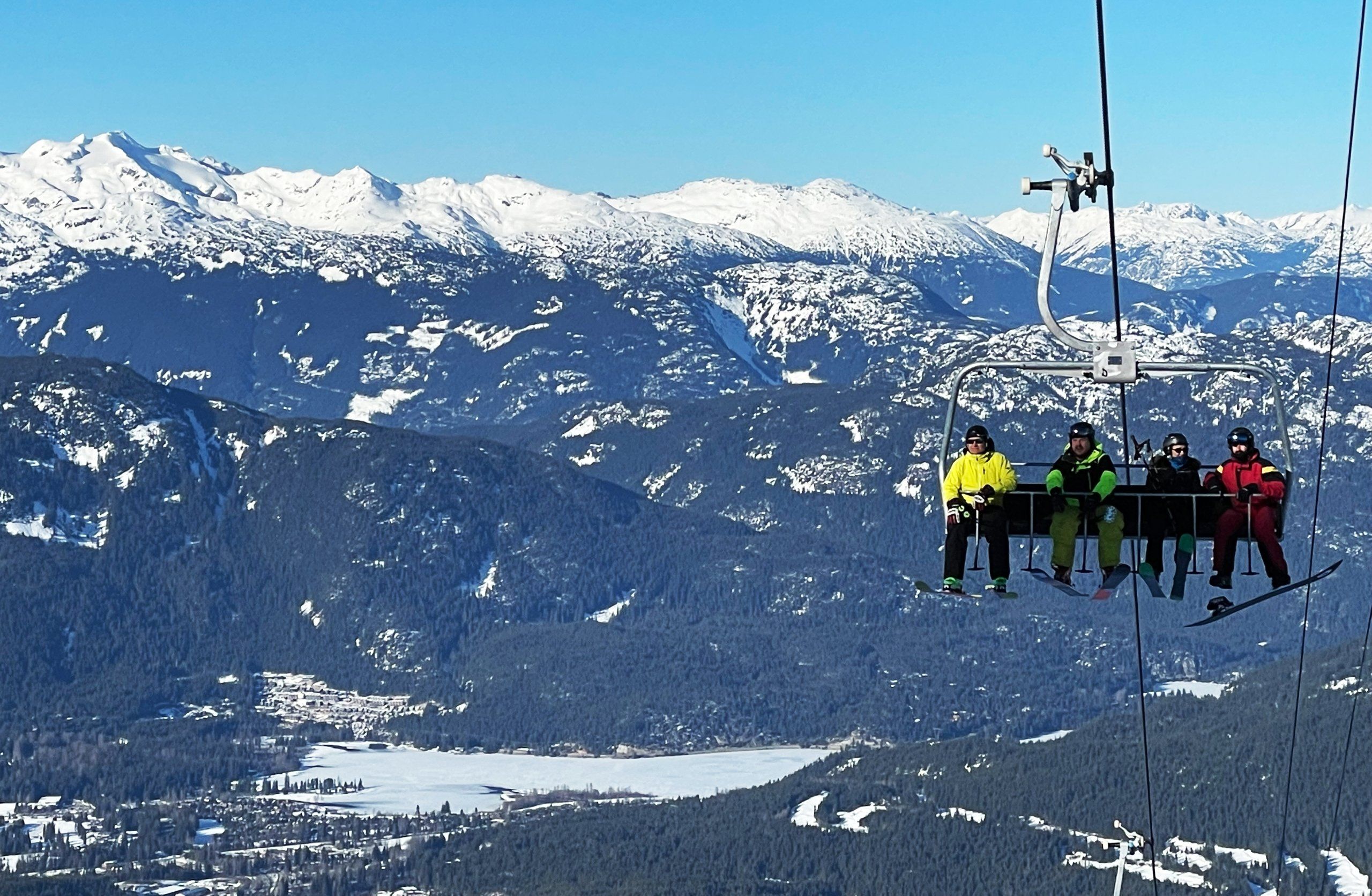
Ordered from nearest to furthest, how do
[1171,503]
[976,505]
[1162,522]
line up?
[976,505]
[1171,503]
[1162,522]

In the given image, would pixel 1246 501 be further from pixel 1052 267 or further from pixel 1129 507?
pixel 1052 267

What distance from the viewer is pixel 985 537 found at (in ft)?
173

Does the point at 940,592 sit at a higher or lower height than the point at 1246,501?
lower

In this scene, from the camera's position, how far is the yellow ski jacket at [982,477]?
52625 mm

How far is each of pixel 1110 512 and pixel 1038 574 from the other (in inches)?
178

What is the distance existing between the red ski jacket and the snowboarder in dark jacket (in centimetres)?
47

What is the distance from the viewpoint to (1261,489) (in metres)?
51.6

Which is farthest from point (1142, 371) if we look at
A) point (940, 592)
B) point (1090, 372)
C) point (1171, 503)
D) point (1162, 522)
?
point (940, 592)

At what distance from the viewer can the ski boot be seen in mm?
47000

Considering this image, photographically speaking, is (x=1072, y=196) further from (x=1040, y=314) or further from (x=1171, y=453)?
(x=1171, y=453)

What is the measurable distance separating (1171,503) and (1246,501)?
186 centimetres

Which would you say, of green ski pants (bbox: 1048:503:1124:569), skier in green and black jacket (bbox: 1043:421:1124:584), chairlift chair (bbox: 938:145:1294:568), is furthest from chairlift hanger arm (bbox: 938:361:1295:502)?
green ski pants (bbox: 1048:503:1124:569)

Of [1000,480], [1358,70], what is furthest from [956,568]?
[1358,70]

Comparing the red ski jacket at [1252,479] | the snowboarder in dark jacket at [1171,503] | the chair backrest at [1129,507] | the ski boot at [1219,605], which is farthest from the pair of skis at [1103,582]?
the red ski jacket at [1252,479]
